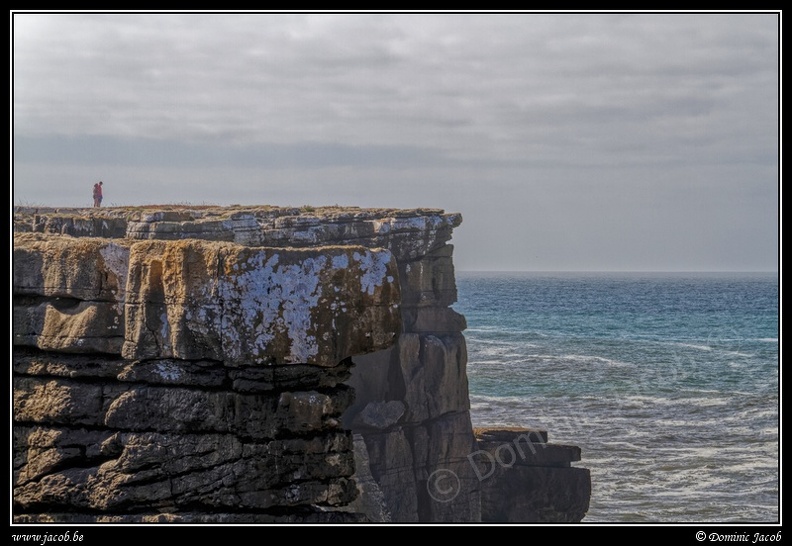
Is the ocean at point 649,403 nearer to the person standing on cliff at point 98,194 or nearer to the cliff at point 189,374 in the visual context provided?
the cliff at point 189,374

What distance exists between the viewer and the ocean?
35688mm

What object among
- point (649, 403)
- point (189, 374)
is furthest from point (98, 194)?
point (649, 403)

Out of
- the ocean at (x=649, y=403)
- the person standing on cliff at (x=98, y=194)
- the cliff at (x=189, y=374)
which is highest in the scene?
the person standing on cliff at (x=98, y=194)

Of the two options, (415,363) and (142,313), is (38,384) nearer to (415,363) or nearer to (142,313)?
(142,313)

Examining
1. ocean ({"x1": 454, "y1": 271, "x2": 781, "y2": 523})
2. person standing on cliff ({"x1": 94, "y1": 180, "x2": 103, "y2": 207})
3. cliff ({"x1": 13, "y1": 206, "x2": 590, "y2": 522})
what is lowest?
ocean ({"x1": 454, "y1": 271, "x2": 781, "y2": 523})

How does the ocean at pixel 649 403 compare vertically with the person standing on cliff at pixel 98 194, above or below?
below

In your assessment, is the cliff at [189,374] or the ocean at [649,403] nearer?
the cliff at [189,374]

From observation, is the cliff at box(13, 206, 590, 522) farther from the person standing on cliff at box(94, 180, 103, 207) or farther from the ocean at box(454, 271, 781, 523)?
the person standing on cliff at box(94, 180, 103, 207)

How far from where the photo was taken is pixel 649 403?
54781 mm

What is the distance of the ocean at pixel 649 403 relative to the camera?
35.7 m

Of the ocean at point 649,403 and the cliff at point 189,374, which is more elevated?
the cliff at point 189,374

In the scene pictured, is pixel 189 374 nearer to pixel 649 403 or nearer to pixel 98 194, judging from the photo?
pixel 98 194

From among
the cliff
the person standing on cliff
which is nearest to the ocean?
the cliff

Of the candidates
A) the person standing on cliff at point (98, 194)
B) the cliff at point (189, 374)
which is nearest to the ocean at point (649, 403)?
the cliff at point (189, 374)
